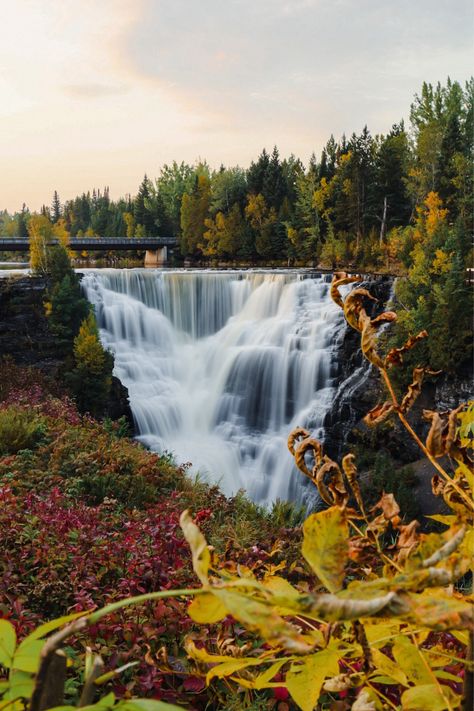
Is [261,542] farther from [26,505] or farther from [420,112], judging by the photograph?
[420,112]

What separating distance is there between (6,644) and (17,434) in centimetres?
A: 699

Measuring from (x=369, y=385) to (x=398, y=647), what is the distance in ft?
58.5

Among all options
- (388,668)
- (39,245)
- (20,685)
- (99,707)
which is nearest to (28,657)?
(20,685)

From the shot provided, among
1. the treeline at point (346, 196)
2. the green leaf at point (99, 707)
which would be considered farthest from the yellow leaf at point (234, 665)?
the treeline at point (346, 196)

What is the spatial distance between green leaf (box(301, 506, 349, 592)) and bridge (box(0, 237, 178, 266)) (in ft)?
135

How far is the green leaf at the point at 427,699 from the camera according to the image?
0.69 m

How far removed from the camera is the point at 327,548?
0.53 m

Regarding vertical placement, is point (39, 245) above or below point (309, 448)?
above

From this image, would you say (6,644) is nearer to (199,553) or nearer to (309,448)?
(199,553)

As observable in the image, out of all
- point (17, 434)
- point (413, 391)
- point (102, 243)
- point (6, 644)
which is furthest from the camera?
point (102, 243)

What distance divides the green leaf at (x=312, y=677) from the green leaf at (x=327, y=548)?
30 cm

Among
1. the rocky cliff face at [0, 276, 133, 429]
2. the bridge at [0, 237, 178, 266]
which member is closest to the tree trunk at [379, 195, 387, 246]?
the bridge at [0, 237, 178, 266]

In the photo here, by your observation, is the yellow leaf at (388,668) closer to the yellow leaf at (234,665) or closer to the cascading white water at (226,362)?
the yellow leaf at (234,665)

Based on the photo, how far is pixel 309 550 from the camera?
540 millimetres
